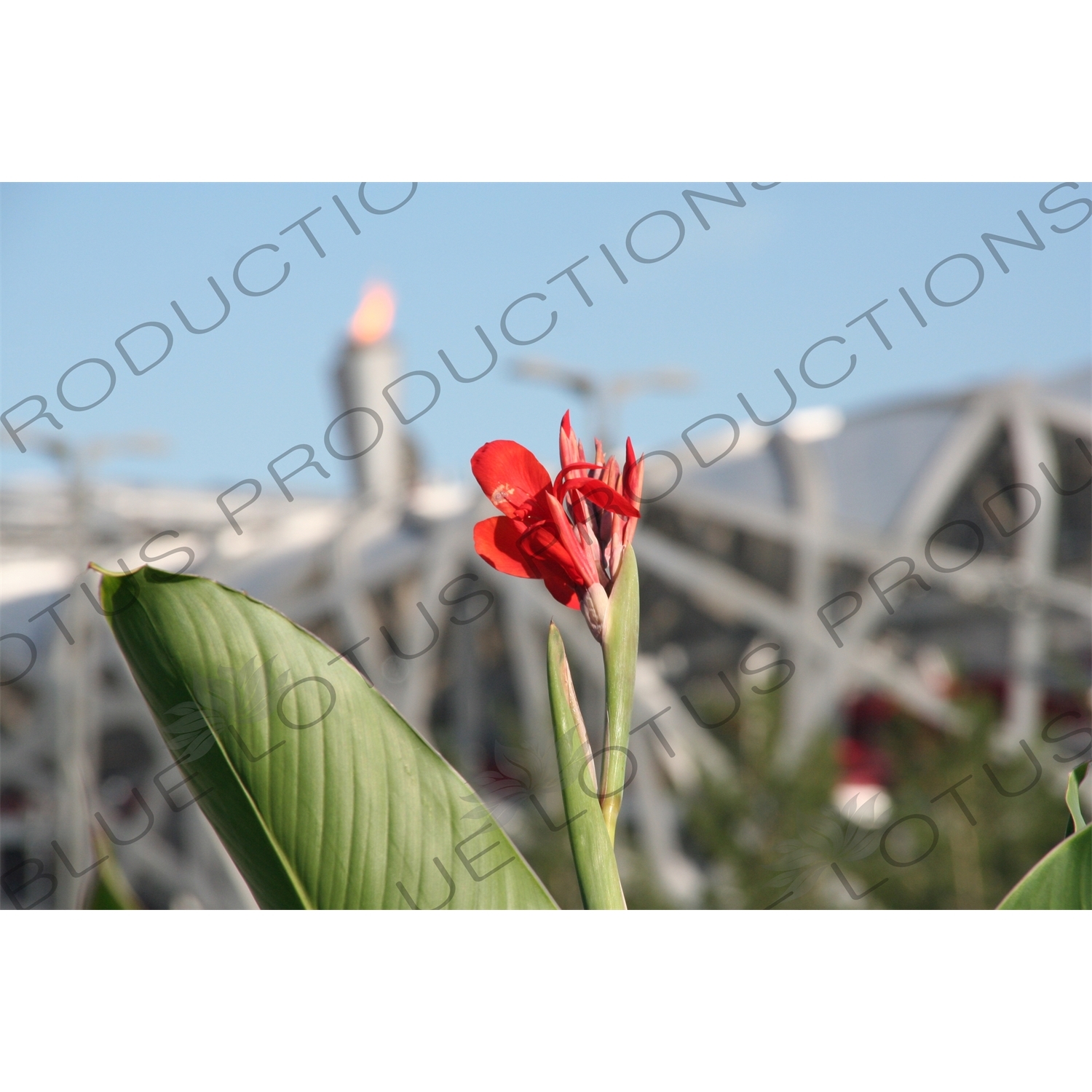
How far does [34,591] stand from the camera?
1355 cm

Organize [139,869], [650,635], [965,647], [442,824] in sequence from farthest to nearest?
1. [139,869]
2. [650,635]
3. [965,647]
4. [442,824]

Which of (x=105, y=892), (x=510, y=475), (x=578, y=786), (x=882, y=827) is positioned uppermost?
(x=510, y=475)

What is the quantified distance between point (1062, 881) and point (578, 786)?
0.61 m

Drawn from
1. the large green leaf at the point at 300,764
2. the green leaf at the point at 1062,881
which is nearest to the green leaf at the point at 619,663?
the large green leaf at the point at 300,764

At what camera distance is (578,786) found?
817mm

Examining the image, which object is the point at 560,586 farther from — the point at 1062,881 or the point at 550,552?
the point at 1062,881

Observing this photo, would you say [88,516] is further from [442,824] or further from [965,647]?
[442,824]

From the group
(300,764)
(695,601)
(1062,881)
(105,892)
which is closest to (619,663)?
(300,764)

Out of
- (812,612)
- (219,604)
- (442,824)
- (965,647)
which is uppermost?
(219,604)

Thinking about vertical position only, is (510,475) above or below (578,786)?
above

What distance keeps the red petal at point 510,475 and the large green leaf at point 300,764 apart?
0.71 feet

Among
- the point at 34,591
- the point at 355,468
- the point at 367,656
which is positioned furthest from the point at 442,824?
the point at 355,468

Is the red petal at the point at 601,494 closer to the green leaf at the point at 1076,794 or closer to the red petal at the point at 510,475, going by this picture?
the red petal at the point at 510,475

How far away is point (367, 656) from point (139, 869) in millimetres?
5693
